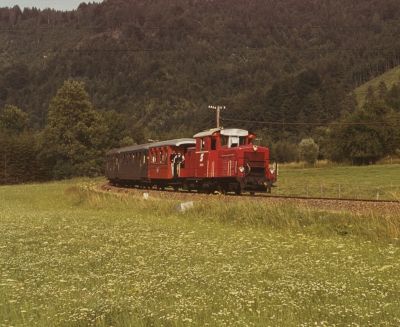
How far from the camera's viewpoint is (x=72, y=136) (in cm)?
10394

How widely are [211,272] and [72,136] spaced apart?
96023 mm

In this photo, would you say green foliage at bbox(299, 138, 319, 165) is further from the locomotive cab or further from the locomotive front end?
the locomotive front end

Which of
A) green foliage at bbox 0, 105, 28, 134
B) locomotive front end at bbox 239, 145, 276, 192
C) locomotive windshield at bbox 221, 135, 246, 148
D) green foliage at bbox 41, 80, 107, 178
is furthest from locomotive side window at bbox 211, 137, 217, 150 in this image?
green foliage at bbox 0, 105, 28, 134

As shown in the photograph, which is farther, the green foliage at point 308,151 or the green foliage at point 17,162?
A: the green foliage at point 308,151

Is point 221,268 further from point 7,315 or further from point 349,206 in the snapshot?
point 349,206

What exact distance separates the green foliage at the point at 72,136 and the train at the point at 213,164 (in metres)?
54.1

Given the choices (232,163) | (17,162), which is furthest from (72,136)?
(232,163)

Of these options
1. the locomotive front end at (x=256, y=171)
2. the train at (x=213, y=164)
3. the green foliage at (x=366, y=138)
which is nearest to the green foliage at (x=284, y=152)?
the green foliage at (x=366, y=138)

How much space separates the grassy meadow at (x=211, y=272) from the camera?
8.19m

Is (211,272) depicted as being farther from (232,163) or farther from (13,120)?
(13,120)

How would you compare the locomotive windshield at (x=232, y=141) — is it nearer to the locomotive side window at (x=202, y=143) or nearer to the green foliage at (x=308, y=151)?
the locomotive side window at (x=202, y=143)

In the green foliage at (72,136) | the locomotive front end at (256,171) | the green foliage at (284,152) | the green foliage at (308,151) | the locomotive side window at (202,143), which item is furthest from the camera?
the green foliage at (284,152)

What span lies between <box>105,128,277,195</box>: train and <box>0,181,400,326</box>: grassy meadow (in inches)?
520

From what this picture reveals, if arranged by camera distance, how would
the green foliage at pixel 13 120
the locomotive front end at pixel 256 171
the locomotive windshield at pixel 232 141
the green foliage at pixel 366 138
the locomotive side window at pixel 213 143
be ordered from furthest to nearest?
the green foliage at pixel 13 120
the green foliage at pixel 366 138
the locomotive side window at pixel 213 143
the locomotive windshield at pixel 232 141
the locomotive front end at pixel 256 171
